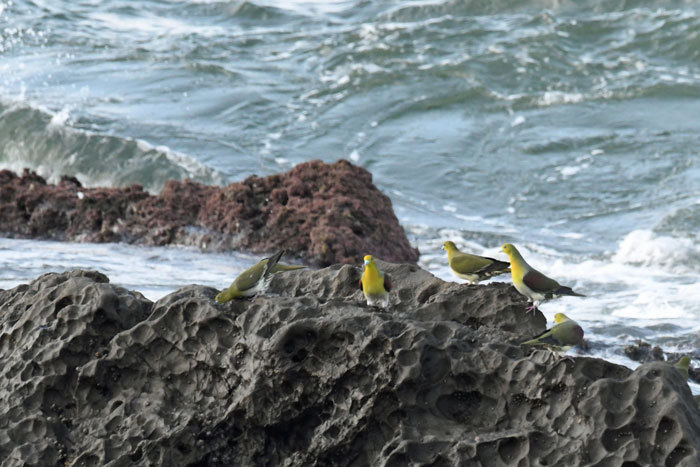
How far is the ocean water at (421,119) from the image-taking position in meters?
9.30

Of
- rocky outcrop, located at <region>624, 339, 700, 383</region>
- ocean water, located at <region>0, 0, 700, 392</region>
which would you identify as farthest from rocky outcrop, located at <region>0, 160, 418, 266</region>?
rocky outcrop, located at <region>624, 339, 700, 383</region>

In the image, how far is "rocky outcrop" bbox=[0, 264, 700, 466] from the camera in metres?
3.49

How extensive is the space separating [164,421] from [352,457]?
2.47 feet

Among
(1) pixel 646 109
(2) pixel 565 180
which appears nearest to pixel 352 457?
(2) pixel 565 180

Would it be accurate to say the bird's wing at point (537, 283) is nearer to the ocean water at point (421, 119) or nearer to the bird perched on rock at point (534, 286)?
the bird perched on rock at point (534, 286)

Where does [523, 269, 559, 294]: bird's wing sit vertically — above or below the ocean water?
above

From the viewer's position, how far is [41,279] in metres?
4.71

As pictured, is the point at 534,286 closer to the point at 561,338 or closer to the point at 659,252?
the point at 561,338

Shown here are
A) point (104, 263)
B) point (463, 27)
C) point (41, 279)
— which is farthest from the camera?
point (463, 27)

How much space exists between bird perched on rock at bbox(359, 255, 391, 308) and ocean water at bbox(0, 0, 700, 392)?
8.71 ft

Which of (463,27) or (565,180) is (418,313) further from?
(463,27)

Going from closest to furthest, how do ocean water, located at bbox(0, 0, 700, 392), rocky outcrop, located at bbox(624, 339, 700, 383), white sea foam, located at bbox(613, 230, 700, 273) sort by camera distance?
1. rocky outcrop, located at bbox(624, 339, 700, 383)
2. ocean water, located at bbox(0, 0, 700, 392)
3. white sea foam, located at bbox(613, 230, 700, 273)

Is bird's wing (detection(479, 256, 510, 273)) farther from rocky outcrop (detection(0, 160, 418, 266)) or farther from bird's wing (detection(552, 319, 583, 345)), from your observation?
rocky outcrop (detection(0, 160, 418, 266))

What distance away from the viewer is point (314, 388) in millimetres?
3900
